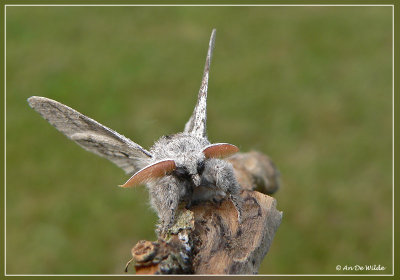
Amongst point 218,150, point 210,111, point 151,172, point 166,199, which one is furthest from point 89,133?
point 210,111

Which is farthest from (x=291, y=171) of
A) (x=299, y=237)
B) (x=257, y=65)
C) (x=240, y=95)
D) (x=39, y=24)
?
→ (x=39, y=24)

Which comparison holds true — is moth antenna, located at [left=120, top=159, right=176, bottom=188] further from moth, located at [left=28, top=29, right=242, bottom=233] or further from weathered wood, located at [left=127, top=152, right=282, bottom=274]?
weathered wood, located at [left=127, top=152, right=282, bottom=274]

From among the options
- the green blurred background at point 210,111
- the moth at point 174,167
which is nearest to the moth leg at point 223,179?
the moth at point 174,167

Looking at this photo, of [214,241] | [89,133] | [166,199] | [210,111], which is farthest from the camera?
[210,111]

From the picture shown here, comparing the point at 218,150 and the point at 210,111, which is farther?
the point at 210,111

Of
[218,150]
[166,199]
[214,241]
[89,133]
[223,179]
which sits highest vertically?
[89,133]

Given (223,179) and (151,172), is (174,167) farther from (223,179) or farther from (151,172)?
(223,179)

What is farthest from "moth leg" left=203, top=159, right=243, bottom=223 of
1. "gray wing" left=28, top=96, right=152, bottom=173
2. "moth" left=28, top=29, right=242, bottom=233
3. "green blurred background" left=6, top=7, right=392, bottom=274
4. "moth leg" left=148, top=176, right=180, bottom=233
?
"green blurred background" left=6, top=7, right=392, bottom=274

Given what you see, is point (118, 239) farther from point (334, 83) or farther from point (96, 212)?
point (334, 83)
